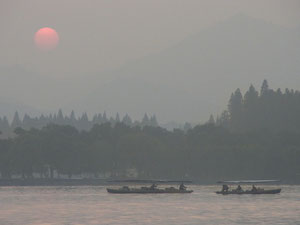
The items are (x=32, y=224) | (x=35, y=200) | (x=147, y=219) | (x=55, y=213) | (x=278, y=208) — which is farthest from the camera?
(x=35, y=200)

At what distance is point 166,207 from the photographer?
A: 486ft

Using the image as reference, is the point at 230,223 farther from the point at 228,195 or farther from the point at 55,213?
the point at 228,195

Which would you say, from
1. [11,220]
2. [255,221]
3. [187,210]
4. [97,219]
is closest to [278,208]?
[187,210]

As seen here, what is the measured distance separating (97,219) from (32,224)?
11.7 meters

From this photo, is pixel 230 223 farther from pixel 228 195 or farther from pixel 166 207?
pixel 228 195

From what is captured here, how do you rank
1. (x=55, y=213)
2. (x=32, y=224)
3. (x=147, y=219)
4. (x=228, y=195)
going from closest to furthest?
(x=32, y=224) → (x=147, y=219) → (x=55, y=213) → (x=228, y=195)

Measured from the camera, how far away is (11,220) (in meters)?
122

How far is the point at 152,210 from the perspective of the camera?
14062cm

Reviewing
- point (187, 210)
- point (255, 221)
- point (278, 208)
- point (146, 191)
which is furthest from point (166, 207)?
point (146, 191)

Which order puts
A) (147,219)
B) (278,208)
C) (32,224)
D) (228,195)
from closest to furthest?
(32,224) → (147,219) → (278,208) → (228,195)

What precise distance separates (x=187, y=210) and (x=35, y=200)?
43.9 meters

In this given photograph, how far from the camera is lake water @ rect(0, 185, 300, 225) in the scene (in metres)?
121

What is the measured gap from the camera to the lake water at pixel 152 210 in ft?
397

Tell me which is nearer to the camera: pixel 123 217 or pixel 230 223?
pixel 230 223
